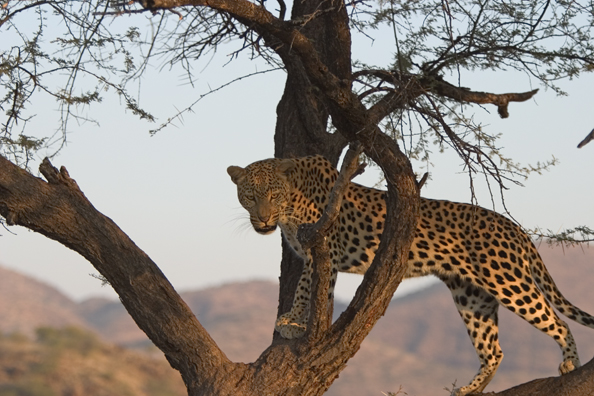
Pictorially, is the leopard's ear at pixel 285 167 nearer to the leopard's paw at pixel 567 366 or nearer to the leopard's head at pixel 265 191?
the leopard's head at pixel 265 191

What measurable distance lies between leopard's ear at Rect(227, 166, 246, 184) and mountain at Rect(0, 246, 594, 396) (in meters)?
34.7

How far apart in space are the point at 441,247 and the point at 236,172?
1.67m

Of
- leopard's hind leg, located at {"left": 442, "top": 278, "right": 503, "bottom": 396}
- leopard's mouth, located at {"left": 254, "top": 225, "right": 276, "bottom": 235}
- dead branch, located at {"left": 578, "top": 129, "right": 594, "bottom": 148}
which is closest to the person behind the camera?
dead branch, located at {"left": 578, "top": 129, "right": 594, "bottom": 148}

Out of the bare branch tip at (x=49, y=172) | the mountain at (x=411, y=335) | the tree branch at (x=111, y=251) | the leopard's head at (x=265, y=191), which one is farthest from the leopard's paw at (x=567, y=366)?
the mountain at (x=411, y=335)

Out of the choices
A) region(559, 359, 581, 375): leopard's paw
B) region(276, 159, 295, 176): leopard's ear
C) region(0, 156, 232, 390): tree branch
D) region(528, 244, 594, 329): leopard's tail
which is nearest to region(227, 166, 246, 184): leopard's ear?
region(276, 159, 295, 176): leopard's ear

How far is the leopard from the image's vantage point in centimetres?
657

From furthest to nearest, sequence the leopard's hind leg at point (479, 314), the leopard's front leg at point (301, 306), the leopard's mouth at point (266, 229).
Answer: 1. the leopard's hind leg at point (479, 314)
2. the leopard's mouth at point (266, 229)
3. the leopard's front leg at point (301, 306)

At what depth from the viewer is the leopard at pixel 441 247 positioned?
657 centimetres

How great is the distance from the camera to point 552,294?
669 centimetres

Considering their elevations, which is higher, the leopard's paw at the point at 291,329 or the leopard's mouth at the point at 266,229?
the leopard's mouth at the point at 266,229

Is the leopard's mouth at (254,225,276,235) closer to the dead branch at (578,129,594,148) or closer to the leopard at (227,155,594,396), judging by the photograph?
the leopard at (227,155,594,396)

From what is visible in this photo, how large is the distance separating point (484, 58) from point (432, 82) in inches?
37.4

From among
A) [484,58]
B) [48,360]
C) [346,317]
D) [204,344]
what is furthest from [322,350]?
[48,360]

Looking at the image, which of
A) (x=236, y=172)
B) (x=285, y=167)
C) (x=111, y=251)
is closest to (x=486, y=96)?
(x=285, y=167)
